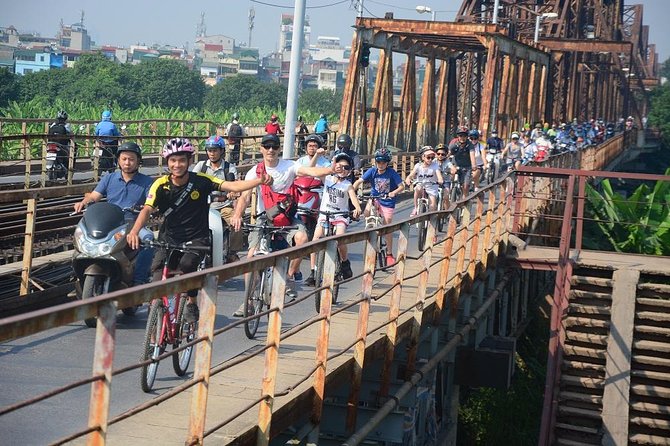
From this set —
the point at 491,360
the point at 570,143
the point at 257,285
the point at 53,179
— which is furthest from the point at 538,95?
the point at 257,285

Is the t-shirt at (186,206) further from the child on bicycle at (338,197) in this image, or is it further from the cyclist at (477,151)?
the cyclist at (477,151)

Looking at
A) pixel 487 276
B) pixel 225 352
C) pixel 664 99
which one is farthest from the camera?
pixel 664 99

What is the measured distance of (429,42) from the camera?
37.3m

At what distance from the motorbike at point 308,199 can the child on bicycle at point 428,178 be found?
4820 millimetres

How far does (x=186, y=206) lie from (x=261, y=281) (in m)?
1.52

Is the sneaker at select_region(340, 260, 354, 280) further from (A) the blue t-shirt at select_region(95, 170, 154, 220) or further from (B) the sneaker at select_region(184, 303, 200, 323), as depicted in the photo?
(B) the sneaker at select_region(184, 303, 200, 323)

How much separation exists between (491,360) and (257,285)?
18.1 ft

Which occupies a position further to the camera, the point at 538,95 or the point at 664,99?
the point at 664,99

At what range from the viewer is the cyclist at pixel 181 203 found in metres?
8.53

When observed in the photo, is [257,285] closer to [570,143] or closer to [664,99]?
[570,143]

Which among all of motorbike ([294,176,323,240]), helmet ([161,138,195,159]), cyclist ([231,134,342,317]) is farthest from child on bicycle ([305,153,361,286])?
helmet ([161,138,195,159])

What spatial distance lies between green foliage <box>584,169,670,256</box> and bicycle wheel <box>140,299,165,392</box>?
12.7 m

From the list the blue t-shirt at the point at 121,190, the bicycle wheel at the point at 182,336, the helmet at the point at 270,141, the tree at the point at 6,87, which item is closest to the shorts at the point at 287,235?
the helmet at the point at 270,141

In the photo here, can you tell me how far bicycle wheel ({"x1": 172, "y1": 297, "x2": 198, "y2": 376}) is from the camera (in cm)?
783
